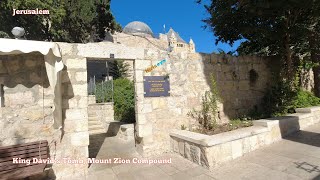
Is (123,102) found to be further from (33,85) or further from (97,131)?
(33,85)

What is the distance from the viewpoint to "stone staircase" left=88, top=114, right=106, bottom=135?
344 inches

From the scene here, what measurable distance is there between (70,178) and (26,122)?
132 centimetres

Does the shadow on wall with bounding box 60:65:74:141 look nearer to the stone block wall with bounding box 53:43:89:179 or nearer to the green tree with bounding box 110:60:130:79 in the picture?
the stone block wall with bounding box 53:43:89:179

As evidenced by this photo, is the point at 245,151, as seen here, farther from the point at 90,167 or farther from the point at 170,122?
the point at 90,167

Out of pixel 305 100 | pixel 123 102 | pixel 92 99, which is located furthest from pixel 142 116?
pixel 92 99

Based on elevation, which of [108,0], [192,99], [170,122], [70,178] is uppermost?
[108,0]

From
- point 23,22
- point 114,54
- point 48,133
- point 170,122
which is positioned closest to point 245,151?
point 170,122

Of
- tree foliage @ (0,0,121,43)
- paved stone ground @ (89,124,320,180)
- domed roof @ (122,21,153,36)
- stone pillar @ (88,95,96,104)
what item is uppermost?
domed roof @ (122,21,153,36)

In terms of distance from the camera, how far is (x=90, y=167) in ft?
14.5

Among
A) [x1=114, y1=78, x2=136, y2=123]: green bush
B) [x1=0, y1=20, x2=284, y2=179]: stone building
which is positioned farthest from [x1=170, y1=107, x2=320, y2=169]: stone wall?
[x1=114, y1=78, x2=136, y2=123]: green bush

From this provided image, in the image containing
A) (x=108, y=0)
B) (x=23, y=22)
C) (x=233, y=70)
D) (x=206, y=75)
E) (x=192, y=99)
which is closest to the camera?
(x=192, y=99)

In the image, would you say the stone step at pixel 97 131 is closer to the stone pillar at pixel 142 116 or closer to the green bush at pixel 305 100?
the stone pillar at pixel 142 116

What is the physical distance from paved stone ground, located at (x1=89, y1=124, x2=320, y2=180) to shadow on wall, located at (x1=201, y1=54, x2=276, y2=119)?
6.61 ft

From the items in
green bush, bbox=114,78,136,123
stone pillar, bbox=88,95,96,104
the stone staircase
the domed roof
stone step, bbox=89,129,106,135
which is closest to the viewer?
stone step, bbox=89,129,106,135
